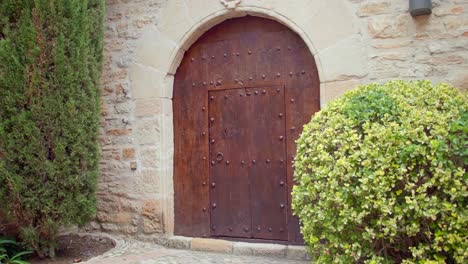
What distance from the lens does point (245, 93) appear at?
422 centimetres

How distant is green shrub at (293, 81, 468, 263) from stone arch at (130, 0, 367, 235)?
2.73ft

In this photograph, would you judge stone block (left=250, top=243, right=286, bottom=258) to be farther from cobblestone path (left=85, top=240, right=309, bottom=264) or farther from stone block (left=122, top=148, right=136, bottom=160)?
stone block (left=122, top=148, right=136, bottom=160)

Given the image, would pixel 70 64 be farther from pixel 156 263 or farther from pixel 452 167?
pixel 452 167

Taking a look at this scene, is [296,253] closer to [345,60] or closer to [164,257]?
[164,257]

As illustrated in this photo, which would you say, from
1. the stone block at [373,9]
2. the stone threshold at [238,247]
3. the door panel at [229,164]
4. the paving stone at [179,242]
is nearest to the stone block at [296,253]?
the stone threshold at [238,247]

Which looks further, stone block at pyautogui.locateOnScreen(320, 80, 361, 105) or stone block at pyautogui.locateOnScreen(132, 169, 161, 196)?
stone block at pyautogui.locateOnScreen(132, 169, 161, 196)

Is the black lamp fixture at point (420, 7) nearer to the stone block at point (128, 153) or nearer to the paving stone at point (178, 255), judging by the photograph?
the paving stone at point (178, 255)

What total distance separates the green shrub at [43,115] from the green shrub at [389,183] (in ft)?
6.21

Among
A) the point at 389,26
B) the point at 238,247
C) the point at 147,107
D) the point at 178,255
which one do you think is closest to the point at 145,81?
the point at 147,107

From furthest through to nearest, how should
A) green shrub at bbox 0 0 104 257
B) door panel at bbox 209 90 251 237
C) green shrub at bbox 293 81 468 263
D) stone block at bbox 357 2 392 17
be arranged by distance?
door panel at bbox 209 90 251 237 → stone block at bbox 357 2 392 17 → green shrub at bbox 0 0 104 257 → green shrub at bbox 293 81 468 263

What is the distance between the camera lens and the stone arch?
374 centimetres

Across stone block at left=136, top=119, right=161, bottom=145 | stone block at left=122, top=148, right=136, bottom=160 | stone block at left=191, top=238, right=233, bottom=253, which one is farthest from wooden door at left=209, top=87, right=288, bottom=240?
stone block at left=122, top=148, right=136, bottom=160

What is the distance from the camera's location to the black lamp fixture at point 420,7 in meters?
3.42

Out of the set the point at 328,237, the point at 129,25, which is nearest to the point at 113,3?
the point at 129,25
